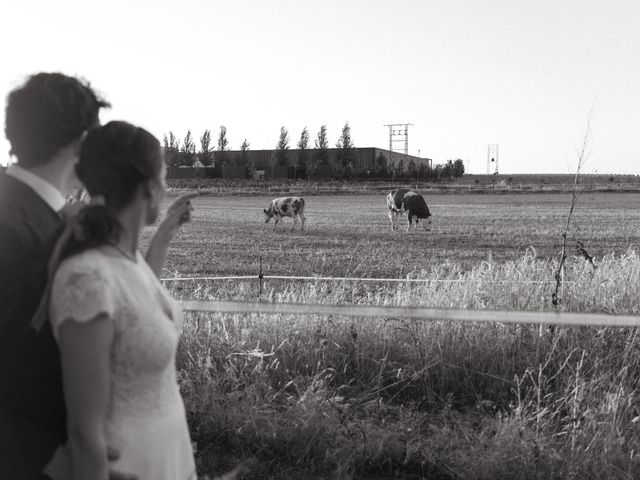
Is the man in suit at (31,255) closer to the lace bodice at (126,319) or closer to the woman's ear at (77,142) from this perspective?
the woman's ear at (77,142)

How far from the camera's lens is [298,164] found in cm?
10244

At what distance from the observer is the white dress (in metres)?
1.48

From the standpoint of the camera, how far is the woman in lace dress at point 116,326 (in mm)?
1472

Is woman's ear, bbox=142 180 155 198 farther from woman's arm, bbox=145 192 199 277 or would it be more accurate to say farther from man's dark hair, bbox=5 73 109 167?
woman's arm, bbox=145 192 199 277

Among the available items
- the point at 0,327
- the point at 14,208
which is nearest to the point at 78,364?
the point at 0,327

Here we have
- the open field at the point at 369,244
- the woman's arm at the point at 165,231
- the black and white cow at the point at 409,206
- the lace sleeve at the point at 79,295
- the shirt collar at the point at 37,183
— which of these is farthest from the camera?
the black and white cow at the point at 409,206

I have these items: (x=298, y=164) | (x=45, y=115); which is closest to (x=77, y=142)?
(x=45, y=115)

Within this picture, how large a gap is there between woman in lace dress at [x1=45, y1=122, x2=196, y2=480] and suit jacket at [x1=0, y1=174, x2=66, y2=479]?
0.30 ft

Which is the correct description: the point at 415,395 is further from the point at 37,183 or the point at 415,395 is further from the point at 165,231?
the point at 37,183

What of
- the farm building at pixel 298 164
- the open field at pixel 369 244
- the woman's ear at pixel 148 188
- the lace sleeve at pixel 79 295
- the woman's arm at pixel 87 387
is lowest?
the open field at pixel 369 244

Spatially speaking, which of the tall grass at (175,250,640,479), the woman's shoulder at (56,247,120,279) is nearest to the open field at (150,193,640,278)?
the tall grass at (175,250,640,479)

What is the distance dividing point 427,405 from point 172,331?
10.4 ft

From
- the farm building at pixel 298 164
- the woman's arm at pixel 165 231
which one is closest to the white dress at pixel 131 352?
the woman's arm at pixel 165 231

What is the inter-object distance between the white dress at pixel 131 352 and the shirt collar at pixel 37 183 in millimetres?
352
